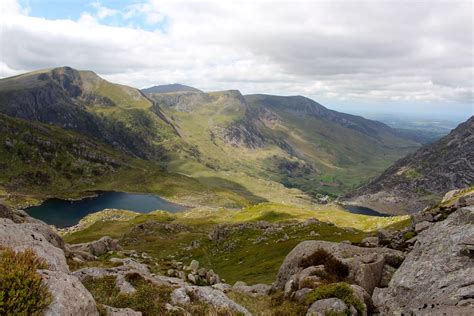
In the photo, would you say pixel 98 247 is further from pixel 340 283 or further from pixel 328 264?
pixel 340 283

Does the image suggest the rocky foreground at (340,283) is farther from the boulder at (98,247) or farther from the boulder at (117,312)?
the boulder at (98,247)

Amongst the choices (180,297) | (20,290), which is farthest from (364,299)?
(20,290)

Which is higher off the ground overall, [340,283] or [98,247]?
[340,283]

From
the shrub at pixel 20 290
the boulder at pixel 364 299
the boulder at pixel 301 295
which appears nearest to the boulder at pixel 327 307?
the boulder at pixel 364 299

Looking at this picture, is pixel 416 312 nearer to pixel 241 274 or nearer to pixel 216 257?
pixel 241 274

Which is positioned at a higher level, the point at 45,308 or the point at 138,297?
the point at 45,308

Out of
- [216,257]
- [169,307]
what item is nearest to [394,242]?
[169,307]
